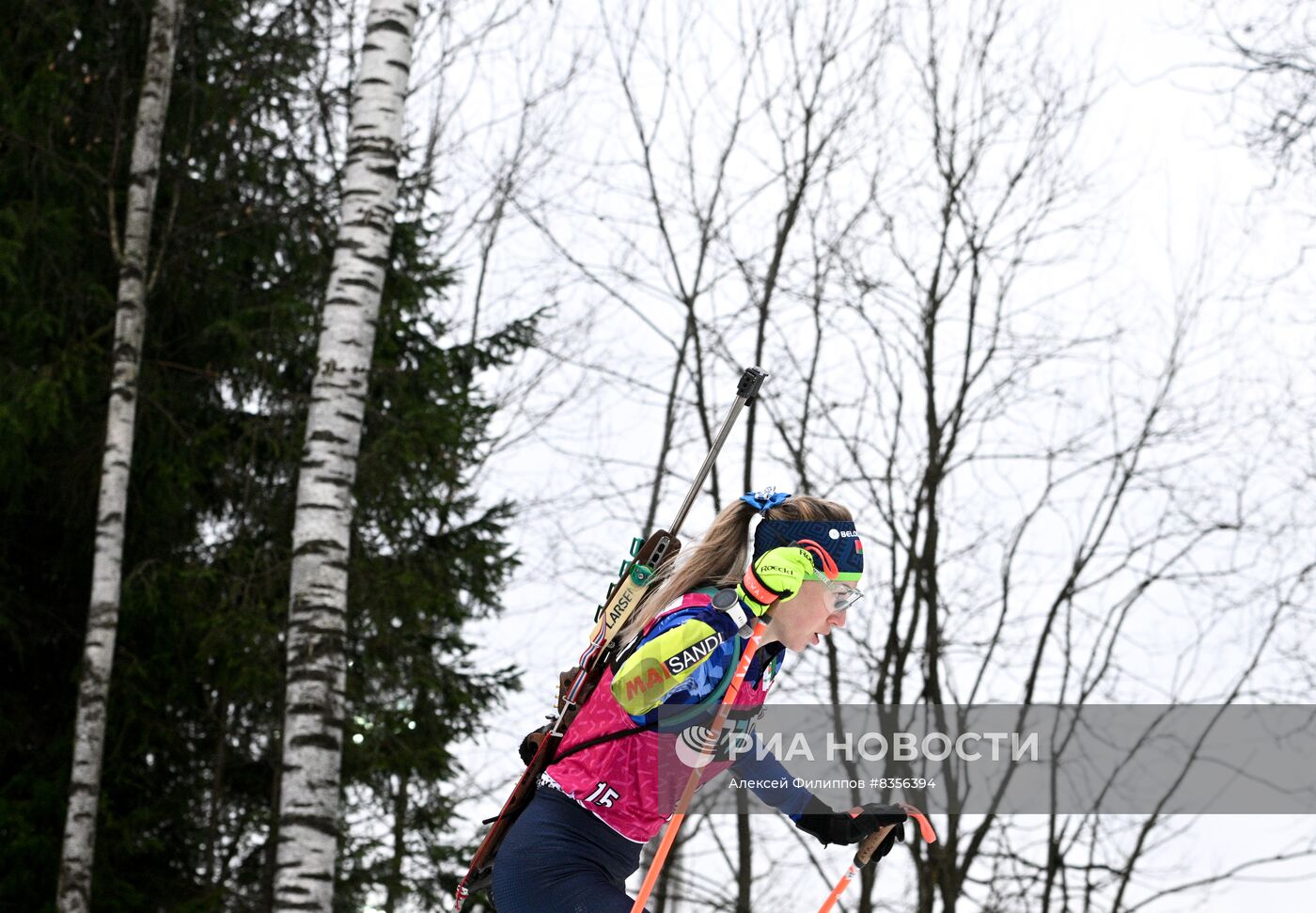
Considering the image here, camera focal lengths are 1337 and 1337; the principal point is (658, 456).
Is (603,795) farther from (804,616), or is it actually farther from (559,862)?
(804,616)

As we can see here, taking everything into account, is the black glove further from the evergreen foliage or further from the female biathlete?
the evergreen foliage

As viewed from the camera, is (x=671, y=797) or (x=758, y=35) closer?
(x=671, y=797)

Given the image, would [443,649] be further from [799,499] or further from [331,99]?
[799,499]

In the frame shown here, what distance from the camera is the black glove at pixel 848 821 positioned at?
9.07 feet

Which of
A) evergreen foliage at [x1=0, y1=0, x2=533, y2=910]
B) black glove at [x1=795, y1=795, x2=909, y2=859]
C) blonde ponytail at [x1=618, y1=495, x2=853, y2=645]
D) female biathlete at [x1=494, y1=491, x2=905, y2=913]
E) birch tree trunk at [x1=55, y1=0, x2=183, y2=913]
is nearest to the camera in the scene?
female biathlete at [x1=494, y1=491, x2=905, y2=913]

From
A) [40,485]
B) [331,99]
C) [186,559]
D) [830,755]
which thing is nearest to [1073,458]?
[830,755]

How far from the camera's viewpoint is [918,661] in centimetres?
783

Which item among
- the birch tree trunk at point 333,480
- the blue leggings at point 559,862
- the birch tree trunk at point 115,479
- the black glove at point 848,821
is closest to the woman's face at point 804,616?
the black glove at point 848,821

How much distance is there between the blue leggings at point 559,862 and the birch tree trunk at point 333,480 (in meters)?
3.13

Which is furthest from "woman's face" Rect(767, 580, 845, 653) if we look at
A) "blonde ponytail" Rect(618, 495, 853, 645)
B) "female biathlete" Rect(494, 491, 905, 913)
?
"blonde ponytail" Rect(618, 495, 853, 645)

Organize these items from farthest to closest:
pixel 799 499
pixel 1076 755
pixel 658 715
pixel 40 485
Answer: pixel 40 485 < pixel 1076 755 < pixel 799 499 < pixel 658 715

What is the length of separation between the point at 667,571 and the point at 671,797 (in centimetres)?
49

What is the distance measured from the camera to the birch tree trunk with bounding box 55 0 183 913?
280 inches

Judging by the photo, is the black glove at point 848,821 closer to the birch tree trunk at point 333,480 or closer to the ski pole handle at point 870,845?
the ski pole handle at point 870,845
